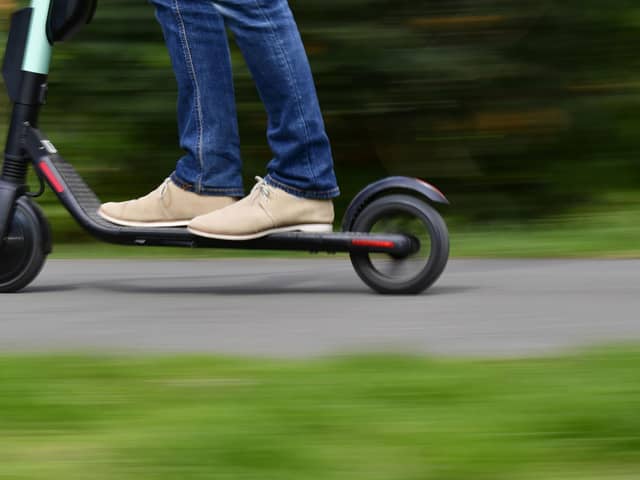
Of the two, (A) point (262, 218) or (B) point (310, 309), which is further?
(A) point (262, 218)

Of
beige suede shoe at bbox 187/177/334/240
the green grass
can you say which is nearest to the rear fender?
beige suede shoe at bbox 187/177/334/240

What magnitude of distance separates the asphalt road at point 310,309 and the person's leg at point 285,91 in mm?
365

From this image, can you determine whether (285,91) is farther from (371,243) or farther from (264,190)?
(371,243)

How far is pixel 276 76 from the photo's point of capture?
3793mm

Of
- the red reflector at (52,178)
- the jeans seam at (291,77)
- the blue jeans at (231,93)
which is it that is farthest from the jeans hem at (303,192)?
the red reflector at (52,178)

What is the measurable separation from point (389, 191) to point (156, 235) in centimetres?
72

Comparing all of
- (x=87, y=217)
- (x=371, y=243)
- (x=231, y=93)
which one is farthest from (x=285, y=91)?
(x=87, y=217)

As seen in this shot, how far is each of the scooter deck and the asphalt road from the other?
0.16 m

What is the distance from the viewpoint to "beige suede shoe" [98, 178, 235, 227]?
3908 mm

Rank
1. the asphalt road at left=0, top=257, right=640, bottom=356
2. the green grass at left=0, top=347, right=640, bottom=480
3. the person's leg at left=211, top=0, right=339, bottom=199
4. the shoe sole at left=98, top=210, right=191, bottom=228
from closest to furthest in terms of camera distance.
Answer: the green grass at left=0, top=347, right=640, bottom=480
the asphalt road at left=0, top=257, right=640, bottom=356
the person's leg at left=211, top=0, right=339, bottom=199
the shoe sole at left=98, top=210, right=191, bottom=228

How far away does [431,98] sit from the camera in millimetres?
5758

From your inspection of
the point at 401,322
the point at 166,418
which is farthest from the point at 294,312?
the point at 166,418

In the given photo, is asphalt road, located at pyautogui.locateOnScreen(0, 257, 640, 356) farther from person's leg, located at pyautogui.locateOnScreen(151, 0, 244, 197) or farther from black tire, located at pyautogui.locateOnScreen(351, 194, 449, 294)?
person's leg, located at pyautogui.locateOnScreen(151, 0, 244, 197)

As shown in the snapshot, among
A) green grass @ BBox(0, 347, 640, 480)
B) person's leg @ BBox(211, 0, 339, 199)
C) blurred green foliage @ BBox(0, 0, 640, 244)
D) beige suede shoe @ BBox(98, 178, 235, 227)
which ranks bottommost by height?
green grass @ BBox(0, 347, 640, 480)
